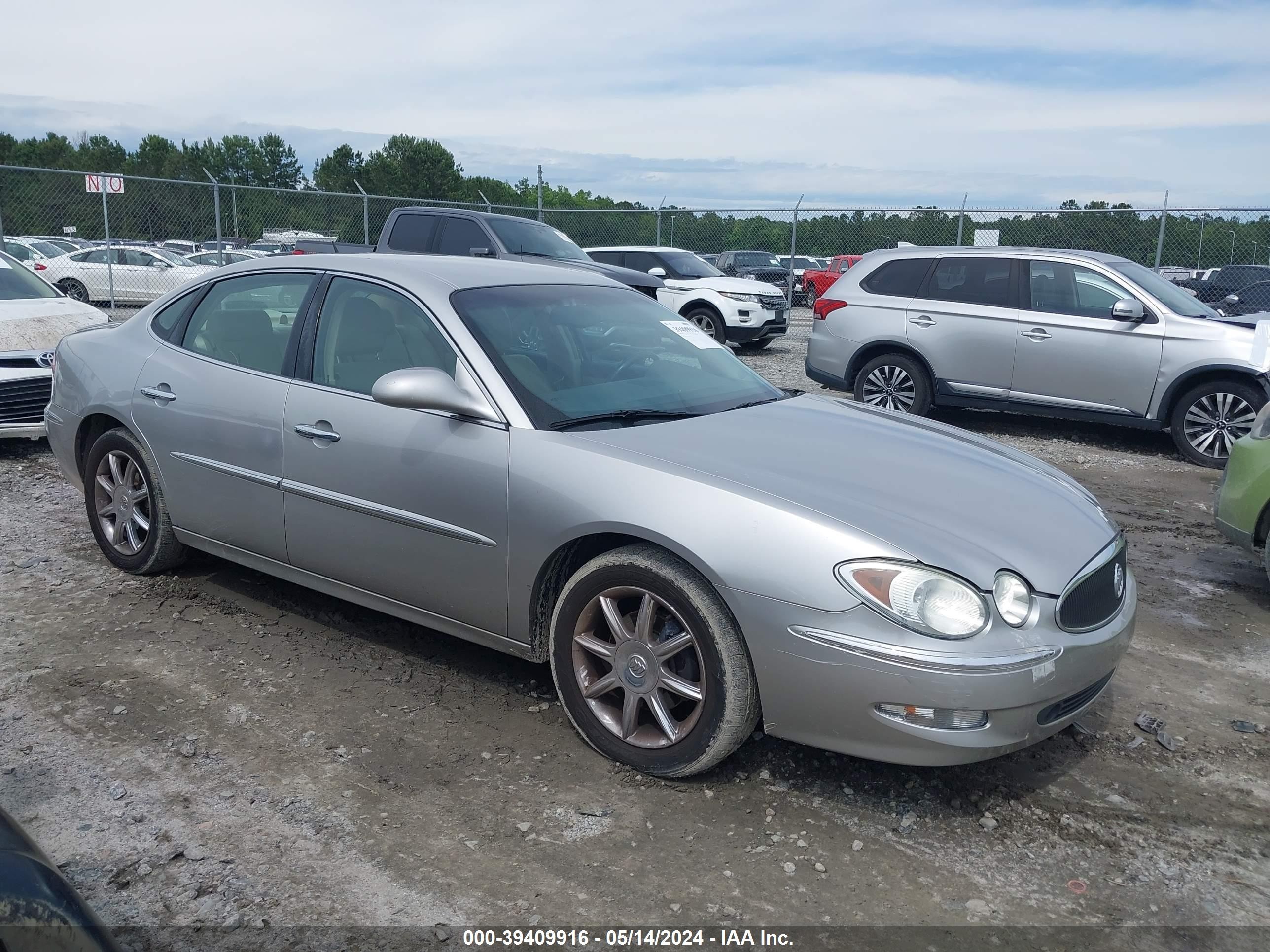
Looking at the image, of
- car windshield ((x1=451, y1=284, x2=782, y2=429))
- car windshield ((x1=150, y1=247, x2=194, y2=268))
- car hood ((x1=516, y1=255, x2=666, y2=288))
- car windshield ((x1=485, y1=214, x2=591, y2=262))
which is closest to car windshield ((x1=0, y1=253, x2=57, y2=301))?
car hood ((x1=516, y1=255, x2=666, y2=288))

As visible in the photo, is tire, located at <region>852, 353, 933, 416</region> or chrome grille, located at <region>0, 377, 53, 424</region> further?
tire, located at <region>852, 353, 933, 416</region>

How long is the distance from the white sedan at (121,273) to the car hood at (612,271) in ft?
34.5

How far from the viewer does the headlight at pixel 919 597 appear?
2785mm

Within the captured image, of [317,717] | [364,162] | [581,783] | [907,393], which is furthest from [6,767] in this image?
[364,162]

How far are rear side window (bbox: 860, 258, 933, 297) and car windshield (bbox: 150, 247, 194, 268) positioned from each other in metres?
15.8

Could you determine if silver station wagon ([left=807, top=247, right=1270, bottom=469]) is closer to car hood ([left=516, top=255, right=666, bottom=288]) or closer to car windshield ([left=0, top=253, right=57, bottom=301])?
car hood ([left=516, top=255, right=666, bottom=288])

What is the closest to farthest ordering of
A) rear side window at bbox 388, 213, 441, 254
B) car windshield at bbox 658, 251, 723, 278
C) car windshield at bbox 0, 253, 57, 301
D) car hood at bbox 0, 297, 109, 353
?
car hood at bbox 0, 297, 109, 353
car windshield at bbox 0, 253, 57, 301
rear side window at bbox 388, 213, 441, 254
car windshield at bbox 658, 251, 723, 278

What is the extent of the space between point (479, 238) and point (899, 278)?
204 inches

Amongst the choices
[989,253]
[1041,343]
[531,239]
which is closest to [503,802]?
[1041,343]

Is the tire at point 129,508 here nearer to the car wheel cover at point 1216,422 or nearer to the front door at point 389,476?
the front door at point 389,476

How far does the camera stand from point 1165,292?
902cm

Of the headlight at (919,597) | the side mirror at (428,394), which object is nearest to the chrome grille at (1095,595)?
the headlight at (919,597)

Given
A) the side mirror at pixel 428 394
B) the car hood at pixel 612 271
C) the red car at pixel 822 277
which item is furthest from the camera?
the red car at pixel 822 277

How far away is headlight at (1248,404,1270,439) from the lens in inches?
200
